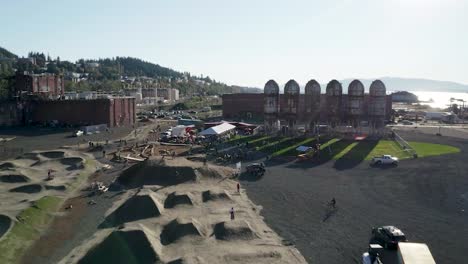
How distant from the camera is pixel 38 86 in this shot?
100 meters

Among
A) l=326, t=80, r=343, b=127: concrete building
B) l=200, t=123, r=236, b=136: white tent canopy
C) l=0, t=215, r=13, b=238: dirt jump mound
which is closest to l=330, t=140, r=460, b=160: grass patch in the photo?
l=326, t=80, r=343, b=127: concrete building

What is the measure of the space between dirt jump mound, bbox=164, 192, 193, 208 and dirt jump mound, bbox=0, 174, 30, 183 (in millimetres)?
17410

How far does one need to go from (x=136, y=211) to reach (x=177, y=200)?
3.84 metres

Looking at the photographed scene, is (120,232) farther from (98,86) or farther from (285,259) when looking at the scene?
(98,86)

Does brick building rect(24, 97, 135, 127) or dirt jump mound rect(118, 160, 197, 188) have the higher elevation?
brick building rect(24, 97, 135, 127)

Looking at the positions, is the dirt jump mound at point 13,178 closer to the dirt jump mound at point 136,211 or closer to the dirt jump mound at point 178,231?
the dirt jump mound at point 136,211

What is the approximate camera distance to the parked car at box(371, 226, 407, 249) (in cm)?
2522

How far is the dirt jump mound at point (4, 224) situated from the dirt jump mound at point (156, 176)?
42.6 ft

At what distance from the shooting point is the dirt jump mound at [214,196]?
119 ft

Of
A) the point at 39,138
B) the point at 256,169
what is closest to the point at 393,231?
the point at 256,169

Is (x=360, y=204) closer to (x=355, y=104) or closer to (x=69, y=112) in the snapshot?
A: (x=355, y=104)

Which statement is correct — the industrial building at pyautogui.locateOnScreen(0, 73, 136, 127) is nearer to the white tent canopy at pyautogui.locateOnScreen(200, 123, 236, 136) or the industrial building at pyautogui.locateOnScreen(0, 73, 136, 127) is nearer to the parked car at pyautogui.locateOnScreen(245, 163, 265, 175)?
the white tent canopy at pyautogui.locateOnScreen(200, 123, 236, 136)

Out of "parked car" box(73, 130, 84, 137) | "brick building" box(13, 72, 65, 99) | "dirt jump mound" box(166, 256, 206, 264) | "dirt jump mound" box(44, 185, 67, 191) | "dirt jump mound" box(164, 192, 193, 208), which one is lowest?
"dirt jump mound" box(166, 256, 206, 264)

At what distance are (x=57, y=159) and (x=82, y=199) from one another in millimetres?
17600
